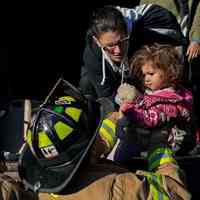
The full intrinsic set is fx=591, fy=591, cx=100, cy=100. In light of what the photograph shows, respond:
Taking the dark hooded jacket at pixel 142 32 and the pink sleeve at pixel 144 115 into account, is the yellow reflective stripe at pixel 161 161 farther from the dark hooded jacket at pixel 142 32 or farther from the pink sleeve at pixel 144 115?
the dark hooded jacket at pixel 142 32

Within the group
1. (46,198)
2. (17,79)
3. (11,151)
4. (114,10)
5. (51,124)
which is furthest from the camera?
(17,79)

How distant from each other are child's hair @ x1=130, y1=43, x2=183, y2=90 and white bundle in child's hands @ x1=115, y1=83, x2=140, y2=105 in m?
0.07

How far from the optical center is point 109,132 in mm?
2930

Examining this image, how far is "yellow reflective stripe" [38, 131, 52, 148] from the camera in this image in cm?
227

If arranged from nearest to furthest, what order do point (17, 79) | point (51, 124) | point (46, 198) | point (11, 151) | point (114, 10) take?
point (51, 124) < point (46, 198) < point (11, 151) < point (114, 10) < point (17, 79)

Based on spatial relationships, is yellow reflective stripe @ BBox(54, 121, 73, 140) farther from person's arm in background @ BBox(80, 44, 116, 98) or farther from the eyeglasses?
person's arm in background @ BBox(80, 44, 116, 98)

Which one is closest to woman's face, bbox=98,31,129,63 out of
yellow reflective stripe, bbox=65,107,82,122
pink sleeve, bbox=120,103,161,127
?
pink sleeve, bbox=120,103,161,127

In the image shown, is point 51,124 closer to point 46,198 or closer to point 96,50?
point 46,198

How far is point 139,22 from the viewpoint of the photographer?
3547 mm

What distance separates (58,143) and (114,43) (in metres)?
1.23

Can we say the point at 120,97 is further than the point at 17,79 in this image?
No

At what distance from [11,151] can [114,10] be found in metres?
1.04

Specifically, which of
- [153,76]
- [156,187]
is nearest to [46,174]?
[156,187]

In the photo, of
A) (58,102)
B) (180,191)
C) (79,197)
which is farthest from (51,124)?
(180,191)
